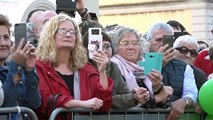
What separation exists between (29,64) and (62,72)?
0.57 meters

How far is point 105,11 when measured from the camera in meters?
33.0

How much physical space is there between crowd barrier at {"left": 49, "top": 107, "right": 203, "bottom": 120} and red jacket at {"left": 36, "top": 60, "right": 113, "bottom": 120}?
0.27ft

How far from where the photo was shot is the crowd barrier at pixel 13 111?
511 cm

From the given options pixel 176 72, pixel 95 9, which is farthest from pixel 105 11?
pixel 176 72

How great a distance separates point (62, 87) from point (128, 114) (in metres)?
0.71

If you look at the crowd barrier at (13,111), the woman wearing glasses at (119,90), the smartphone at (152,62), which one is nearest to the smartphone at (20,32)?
the crowd barrier at (13,111)

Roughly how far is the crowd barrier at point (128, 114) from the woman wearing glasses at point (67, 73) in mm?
78

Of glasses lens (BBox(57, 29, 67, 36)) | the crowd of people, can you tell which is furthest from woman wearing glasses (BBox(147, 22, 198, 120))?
glasses lens (BBox(57, 29, 67, 36))

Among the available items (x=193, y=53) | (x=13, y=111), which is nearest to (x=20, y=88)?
(x=13, y=111)

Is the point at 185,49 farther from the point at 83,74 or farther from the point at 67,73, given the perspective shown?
the point at 67,73

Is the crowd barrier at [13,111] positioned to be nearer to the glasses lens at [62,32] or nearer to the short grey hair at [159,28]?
the glasses lens at [62,32]

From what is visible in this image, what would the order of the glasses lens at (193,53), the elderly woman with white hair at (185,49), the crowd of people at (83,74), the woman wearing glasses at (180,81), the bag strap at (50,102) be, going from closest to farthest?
the crowd of people at (83,74) < the bag strap at (50,102) < the woman wearing glasses at (180,81) < the elderly woman with white hair at (185,49) < the glasses lens at (193,53)

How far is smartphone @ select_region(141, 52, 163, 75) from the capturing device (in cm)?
594

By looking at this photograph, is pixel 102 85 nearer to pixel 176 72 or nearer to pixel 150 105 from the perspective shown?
pixel 150 105
